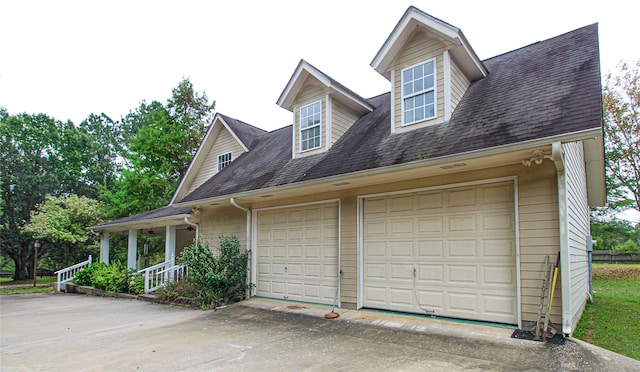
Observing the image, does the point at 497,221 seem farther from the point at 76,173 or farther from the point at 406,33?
the point at 76,173

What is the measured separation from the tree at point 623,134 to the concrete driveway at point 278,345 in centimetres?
1773

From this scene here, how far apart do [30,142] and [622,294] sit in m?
37.6

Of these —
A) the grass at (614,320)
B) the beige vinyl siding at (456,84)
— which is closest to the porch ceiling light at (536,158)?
the beige vinyl siding at (456,84)

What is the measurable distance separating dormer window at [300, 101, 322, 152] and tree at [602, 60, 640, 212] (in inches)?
Answer: 650

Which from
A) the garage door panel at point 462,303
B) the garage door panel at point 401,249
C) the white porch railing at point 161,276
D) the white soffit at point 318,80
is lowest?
the white porch railing at point 161,276

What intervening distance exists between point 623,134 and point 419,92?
1651cm

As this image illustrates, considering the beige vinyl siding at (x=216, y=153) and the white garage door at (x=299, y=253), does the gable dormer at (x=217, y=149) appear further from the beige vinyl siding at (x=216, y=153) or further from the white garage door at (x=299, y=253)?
the white garage door at (x=299, y=253)

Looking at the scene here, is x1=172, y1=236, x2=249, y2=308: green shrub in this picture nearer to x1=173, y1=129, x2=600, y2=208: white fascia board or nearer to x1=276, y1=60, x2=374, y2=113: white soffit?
x1=173, y1=129, x2=600, y2=208: white fascia board

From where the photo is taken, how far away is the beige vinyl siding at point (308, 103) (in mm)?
9281

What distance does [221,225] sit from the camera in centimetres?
1126

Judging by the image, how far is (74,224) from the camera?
2167cm

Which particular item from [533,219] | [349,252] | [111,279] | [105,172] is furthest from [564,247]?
[105,172]

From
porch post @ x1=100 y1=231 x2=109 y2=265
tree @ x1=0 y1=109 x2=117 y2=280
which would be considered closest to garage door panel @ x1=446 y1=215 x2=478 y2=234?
porch post @ x1=100 y1=231 x2=109 y2=265

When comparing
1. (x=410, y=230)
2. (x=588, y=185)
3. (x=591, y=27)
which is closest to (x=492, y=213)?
(x=410, y=230)
